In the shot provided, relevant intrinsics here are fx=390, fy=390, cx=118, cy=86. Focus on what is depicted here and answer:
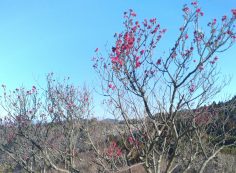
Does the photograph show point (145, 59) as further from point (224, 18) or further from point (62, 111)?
point (62, 111)

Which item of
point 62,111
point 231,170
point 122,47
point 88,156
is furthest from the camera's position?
point 88,156

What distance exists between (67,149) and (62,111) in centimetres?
157

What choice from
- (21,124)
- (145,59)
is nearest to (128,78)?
(145,59)

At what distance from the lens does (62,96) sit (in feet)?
52.9

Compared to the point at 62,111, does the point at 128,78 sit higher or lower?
lower

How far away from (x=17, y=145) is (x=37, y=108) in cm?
289

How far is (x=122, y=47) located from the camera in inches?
279

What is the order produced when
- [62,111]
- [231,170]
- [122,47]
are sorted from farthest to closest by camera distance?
[231,170], [62,111], [122,47]

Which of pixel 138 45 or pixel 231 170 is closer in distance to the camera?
pixel 138 45

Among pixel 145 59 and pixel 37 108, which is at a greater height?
pixel 37 108

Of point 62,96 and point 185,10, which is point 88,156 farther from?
point 185,10

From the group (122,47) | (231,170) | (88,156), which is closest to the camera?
(122,47)

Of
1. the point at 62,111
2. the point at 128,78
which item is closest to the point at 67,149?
the point at 62,111

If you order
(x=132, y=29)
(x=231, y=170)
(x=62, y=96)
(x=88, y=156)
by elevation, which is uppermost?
(x=62, y=96)
